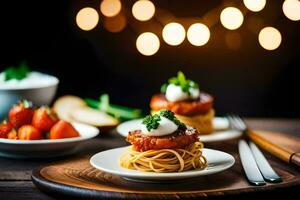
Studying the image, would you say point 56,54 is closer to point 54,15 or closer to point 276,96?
point 54,15

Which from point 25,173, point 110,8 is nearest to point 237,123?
point 25,173

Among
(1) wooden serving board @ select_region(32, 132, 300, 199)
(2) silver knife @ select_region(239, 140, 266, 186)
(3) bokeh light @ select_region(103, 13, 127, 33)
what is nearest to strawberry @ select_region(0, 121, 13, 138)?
(1) wooden serving board @ select_region(32, 132, 300, 199)

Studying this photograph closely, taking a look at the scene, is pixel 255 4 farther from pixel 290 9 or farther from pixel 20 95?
pixel 20 95

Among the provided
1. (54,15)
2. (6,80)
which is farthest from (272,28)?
(6,80)

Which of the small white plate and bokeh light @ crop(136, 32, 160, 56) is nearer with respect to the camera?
the small white plate

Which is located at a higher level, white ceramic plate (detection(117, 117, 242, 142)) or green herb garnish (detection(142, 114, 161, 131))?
green herb garnish (detection(142, 114, 161, 131))

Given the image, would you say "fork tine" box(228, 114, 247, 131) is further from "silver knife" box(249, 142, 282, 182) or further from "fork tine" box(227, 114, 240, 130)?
"silver knife" box(249, 142, 282, 182)

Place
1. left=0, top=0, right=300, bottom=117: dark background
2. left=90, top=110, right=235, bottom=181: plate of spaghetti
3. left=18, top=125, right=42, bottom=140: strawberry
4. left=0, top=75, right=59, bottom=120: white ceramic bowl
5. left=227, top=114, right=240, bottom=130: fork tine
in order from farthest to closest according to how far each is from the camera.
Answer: left=0, top=0, right=300, bottom=117: dark background, left=227, top=114, right=240, bottom=130: fork tine, left=0, top=75, right=59, bottom=120: white ceramic bowl, left=18, top=125, right=42, bottom=140: strawberry, left=90, top=110, right=235, bottom=181: plate of spaghetti
